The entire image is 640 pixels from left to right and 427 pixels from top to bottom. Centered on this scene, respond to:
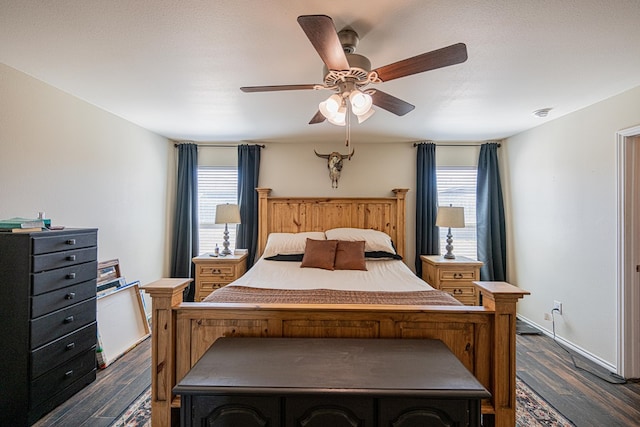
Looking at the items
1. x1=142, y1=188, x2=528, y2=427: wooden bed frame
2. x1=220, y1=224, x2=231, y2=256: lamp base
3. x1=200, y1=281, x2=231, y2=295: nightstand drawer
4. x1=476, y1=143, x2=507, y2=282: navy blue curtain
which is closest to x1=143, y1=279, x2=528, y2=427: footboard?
x1=142, y1=188, x2=528, y2=427: wooden bed frame

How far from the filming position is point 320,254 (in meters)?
3.19

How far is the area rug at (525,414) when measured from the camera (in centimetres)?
184

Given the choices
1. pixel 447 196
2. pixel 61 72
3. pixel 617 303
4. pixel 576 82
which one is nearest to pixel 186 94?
pixel 61 72

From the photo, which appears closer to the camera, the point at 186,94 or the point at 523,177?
the point at 186,94

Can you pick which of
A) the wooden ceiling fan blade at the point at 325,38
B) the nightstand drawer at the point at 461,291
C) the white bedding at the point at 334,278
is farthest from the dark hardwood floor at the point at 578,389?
the wooden ceiling fan blade at the point at 325,38

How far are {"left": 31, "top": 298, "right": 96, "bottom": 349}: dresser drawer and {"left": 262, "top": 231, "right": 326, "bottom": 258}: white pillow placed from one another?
1.74m

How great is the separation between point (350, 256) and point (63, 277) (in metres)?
2.50

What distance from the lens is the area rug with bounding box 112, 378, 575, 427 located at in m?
1.84

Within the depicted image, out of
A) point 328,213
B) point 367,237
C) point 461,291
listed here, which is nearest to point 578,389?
point 461,291

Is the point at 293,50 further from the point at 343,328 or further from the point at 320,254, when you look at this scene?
the point at 320,254

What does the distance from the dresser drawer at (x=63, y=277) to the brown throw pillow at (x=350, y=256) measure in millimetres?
2237

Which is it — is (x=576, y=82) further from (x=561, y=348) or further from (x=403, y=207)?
(x=561, y=348)

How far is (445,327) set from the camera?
1.59 meters

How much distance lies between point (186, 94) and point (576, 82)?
3188 mm
